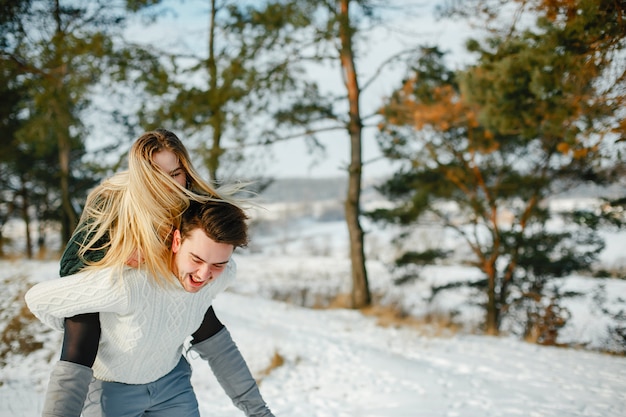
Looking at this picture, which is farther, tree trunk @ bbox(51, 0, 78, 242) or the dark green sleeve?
tree trunk @ bbox(51, 0, 78, 242)

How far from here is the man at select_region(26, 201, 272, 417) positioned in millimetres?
1441

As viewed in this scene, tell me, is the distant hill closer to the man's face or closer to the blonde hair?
the blonde hair

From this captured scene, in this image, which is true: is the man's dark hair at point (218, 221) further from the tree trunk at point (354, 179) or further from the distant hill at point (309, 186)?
the tree trunk at point (354, 179)

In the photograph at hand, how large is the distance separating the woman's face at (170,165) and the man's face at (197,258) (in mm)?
283

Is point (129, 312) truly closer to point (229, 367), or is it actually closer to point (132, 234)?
point (132, 234)

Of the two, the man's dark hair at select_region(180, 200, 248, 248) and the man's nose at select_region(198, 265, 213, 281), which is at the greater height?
the man's dark hair at select_region(180, 200, 248, 248)

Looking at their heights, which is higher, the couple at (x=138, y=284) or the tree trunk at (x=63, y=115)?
the tree trunk at (x=63, y=115)

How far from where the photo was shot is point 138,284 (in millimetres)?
1544

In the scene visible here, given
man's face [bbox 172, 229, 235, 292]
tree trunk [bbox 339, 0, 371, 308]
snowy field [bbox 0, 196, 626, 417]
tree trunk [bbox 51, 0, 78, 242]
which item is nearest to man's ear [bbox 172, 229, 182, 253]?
man's face [bbox 172, 229, 235, 292]

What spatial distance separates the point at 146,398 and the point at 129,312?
1.32ft

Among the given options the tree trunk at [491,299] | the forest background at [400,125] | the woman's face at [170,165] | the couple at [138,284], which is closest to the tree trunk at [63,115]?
the forest background at [400,125]

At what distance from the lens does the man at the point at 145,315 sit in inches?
56.7

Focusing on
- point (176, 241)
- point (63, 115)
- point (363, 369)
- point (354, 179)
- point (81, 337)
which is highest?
point (63, 115)

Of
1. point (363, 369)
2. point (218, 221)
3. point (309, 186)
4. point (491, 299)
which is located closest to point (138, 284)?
point (218, 221)
